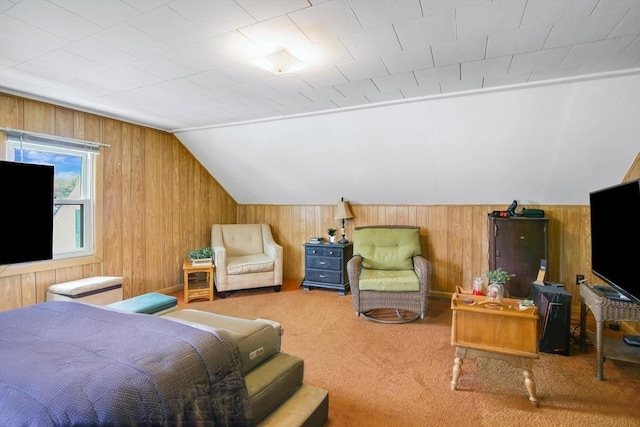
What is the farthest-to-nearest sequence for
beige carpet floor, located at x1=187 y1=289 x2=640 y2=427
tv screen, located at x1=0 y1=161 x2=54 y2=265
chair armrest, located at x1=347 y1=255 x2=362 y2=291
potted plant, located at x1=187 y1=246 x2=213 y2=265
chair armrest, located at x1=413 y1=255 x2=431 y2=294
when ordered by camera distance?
potted plant, located at x1=187 y1=246 x2=213 y2=265, chair armrest, located at x1=347 y1=255 x2=362 y2=291, chair armrest, located at x1=413 y1=255 x2=431 y2=294, tv screen, located at x1=0 y1=161 x2=54 y2=265, beige carpet floor, located at x1=187 y1=289 x2=640 y2=427

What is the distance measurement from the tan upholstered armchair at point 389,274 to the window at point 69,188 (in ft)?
9.33

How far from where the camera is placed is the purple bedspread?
937 mm

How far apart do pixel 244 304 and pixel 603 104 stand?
396cm

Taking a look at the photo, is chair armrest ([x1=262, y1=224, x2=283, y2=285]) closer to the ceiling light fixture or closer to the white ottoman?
the white ottoman

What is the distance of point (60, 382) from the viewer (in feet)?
3.29

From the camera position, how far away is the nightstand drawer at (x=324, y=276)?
434 cm

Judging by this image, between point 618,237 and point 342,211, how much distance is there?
2853mm

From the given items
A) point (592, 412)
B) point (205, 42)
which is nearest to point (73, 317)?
point (205, 42)

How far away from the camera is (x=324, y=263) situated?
443 centimetres

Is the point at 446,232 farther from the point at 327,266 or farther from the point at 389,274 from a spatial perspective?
the point at 327,266

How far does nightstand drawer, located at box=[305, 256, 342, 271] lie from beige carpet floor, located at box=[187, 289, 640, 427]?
3.69 ft

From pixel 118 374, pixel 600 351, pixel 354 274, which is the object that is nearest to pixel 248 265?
pixel 354 274

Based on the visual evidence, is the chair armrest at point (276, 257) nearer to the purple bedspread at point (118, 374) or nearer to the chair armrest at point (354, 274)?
the chair armrest at point (354, 274)

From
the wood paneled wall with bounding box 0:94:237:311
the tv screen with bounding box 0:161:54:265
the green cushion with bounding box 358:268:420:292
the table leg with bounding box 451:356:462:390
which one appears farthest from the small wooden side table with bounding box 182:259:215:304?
the table leg with bounding box 451:356:462:390
